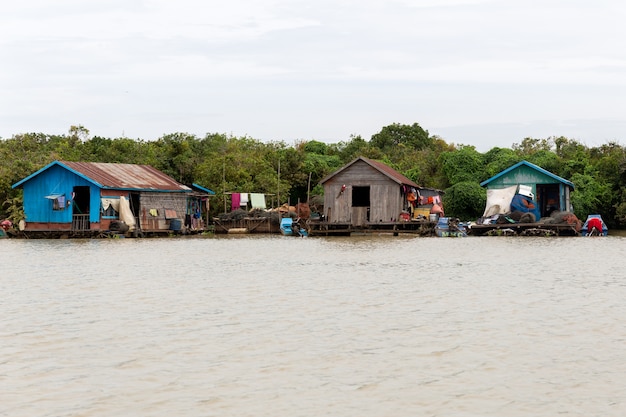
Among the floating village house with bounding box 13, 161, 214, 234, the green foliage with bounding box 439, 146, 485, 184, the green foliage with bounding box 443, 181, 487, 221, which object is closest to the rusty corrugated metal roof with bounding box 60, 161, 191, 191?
the floating village house with bounding box 13, 161, 214, 234

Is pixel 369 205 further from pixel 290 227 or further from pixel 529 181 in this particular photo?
pixel 529 181

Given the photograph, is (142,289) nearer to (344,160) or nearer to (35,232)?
(35,232)

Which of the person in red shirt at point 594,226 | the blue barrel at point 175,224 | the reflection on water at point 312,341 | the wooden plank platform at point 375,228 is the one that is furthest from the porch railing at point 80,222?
the person in red shirt at point 594,226

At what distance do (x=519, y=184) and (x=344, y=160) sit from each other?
2351cm

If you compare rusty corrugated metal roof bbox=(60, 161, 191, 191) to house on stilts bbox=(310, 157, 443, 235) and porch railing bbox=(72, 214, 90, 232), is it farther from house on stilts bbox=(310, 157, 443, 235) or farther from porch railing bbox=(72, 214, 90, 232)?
house on stilts bbox=(310, 157, 443, 235)

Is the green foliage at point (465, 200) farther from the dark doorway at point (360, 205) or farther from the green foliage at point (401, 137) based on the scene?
the green foliage at point (401, 137)

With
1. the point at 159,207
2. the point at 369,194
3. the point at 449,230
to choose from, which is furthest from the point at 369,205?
the point at 159,207

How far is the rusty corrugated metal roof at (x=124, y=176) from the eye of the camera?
38.1 metres

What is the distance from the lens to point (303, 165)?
53.5 metres

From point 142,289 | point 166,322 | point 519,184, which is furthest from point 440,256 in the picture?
point 519,184

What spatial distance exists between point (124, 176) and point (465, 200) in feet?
62.7

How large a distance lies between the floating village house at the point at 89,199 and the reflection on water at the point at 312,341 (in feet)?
57.4

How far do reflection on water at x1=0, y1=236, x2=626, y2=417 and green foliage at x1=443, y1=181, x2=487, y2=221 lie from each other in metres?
27.5

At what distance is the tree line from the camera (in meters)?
46.1
